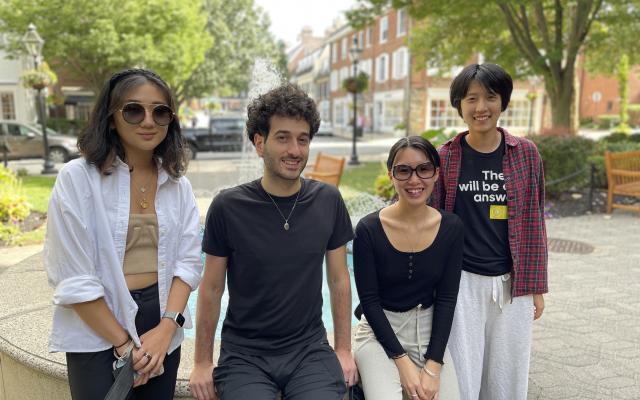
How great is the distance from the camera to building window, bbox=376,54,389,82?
1550 inches

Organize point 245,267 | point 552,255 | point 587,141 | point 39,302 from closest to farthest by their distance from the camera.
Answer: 1. point 245,267
2. point 39,302
3. point 552,255
4. point 587,141

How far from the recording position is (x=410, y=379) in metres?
2.26

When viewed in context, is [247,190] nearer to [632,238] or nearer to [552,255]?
[552,255]

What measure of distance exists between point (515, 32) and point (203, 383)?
1408 centimetres

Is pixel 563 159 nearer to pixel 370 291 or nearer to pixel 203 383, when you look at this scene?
pixel 370 291

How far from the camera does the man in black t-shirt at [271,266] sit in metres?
2.14

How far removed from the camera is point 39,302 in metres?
3.53

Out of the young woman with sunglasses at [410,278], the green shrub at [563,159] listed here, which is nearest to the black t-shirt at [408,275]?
the young woman with sunglasses at [410,278]

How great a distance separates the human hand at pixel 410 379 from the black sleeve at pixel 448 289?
106 millimetres

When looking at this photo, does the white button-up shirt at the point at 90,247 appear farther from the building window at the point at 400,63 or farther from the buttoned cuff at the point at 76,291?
Answer: the building window at the point at 400,63

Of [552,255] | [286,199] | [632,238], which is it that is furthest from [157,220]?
[632,238]

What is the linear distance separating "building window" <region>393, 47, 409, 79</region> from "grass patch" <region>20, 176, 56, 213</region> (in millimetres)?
27419

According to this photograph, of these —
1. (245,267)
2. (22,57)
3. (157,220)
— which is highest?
(22,57)

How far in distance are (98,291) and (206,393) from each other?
0.69 meters
